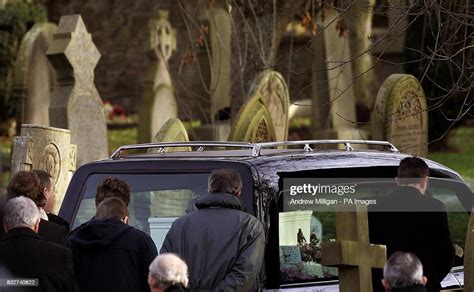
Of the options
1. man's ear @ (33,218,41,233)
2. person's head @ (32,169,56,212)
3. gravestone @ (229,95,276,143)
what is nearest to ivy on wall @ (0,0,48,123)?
gravestone @ (229,95,276,143)

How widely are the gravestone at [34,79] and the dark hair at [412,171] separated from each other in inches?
439

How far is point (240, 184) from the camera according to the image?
765cm

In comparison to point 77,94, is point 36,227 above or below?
below

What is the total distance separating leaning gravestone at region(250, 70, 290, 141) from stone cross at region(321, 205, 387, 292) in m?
6.68

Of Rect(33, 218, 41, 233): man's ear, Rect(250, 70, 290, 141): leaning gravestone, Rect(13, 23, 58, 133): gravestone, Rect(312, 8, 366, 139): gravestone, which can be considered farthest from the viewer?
Rect(13, 23, 58, 133): gravestone

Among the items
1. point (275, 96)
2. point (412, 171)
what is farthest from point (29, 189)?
point (275, 96)

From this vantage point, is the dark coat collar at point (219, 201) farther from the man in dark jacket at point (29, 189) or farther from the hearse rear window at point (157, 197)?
the man in dark jacket at point (29, 189)

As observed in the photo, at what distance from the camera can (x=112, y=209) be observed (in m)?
7.77

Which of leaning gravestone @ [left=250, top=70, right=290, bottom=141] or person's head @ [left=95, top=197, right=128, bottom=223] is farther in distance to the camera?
leaning gravestone @ [left=250, top=70, right=290, bottom=141]

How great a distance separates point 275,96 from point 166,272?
→ 26.4 ft

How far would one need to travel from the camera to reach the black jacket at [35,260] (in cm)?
751

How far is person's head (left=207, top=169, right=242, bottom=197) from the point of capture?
7.54 m

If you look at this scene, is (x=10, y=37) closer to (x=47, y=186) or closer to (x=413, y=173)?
(x=47, y=186)

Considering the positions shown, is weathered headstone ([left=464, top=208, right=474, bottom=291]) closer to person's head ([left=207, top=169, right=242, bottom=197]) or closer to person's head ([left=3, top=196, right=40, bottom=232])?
person's head ([left=207, top=169, right=242, bottom=197])
